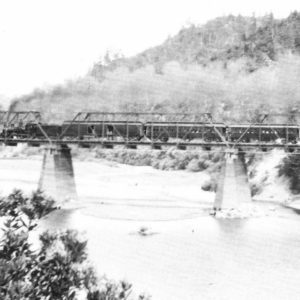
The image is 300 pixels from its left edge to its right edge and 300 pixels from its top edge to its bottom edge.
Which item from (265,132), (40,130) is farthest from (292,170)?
(40,130)

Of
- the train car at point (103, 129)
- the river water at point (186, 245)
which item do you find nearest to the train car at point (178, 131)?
the train car at point (103, 129)

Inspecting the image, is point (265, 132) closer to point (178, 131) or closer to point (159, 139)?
Result: point (178, 131)

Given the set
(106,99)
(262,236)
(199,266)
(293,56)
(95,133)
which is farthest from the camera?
(106,99)

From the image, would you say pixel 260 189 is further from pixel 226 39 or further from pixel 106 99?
pixel 226 39

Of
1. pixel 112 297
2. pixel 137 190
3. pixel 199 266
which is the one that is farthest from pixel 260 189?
pixel 112 297

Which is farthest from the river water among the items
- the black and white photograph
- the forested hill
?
the forested hill

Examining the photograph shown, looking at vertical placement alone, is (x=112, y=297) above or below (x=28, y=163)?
above

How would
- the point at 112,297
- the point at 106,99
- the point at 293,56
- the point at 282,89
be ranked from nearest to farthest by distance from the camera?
the point at 112,297 < the point at 282,89 < the point at 293,56 < the point at 106,99
